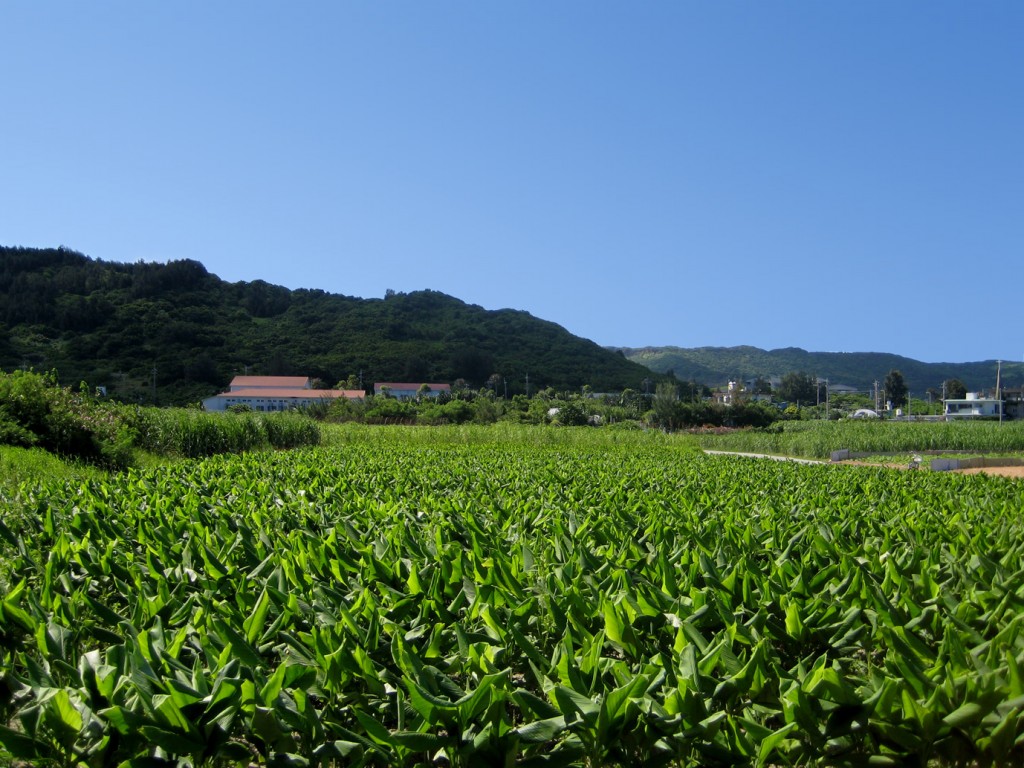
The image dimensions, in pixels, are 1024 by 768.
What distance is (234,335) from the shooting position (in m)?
68.0

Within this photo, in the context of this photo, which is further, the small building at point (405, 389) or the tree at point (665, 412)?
the small building at point (405, 389)

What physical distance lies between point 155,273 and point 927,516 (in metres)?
73.2

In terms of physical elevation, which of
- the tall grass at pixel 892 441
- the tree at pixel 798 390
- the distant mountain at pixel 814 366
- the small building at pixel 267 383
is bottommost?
the tall grass at pixel 892 441

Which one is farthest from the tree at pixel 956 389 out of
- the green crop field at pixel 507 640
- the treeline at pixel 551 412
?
the green crop field at pixel 507 640

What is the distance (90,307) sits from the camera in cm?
5962

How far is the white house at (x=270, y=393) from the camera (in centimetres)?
5003

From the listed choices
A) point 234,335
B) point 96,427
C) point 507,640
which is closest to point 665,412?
point 96,427

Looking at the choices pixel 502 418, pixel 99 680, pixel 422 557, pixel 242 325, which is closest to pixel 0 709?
pixel 99 680

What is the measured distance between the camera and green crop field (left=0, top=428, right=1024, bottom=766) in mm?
1938

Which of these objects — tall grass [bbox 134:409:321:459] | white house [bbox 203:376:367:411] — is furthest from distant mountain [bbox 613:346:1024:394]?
tall grass [bbox 134:409:321:459]

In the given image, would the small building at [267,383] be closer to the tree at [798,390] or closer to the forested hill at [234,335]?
the forested hill at [234,335]

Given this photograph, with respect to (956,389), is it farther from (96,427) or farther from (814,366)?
(96,427)

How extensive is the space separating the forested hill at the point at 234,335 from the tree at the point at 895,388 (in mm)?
29741

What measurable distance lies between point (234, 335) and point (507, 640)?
70.1 metres
